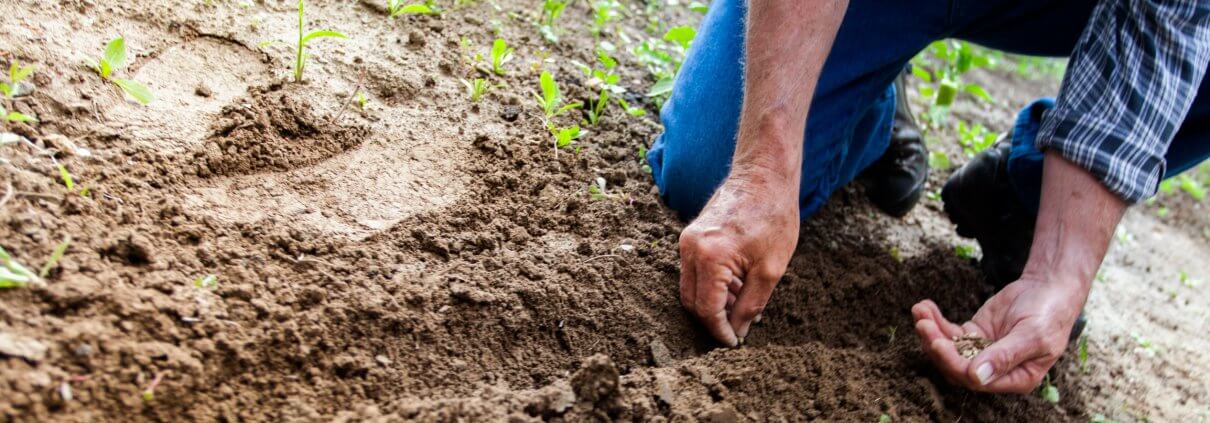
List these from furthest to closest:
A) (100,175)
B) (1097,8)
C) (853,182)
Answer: (853,182), (1097,8), (100,175)

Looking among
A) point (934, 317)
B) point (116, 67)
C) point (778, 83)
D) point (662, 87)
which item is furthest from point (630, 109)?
point (116, 67)

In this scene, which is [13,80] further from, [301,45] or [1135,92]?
[1135,92]

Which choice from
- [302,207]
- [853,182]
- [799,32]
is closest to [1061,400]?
[853,182]

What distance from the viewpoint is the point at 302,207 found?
1603 mm

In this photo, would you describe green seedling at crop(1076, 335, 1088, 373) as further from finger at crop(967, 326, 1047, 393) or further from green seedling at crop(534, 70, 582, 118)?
green seedling at crop(534, 70, 582, 118)

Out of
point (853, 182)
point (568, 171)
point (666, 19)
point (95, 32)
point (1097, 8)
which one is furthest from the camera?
point (666, 19)

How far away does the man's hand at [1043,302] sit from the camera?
1633 millimetres

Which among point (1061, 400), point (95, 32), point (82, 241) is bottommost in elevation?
point (1061, 400)

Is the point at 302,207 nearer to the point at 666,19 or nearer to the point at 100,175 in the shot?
the point at 100,175

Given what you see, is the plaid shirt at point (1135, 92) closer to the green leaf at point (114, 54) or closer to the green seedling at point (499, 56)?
the green seedling at point (499, 56)

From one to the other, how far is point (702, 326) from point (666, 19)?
180 centimetres

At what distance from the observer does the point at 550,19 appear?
2578 mm

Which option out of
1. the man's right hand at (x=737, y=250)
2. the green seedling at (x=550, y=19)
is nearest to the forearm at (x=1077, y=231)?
the man's right hand at (x=737, y=250)

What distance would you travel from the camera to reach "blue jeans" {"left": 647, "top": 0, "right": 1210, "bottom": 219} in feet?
6.51
